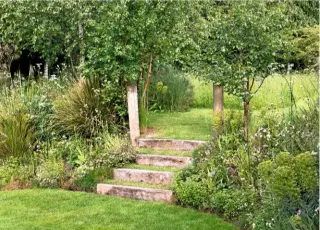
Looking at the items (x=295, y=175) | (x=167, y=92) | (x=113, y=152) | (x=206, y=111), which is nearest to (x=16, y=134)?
(x=113, y=152)

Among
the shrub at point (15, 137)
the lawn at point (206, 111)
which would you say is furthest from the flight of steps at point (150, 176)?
the shrub at point (15, 137)

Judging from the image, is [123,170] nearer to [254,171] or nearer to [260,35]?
[254,171]

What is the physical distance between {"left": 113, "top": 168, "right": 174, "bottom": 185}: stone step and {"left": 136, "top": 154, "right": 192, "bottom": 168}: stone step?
33 cm

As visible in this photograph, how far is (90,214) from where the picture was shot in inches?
226

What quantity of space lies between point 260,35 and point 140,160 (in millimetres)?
2454

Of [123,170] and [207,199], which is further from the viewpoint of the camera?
[123,170]

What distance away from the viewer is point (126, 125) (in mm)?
8039

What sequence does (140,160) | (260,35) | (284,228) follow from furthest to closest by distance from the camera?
(140,160)
(260,35)
(284,228)

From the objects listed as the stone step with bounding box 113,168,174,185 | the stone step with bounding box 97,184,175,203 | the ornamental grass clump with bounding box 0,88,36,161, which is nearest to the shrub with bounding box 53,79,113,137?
the ornamental grass clump with bounding box 0,88,36,161

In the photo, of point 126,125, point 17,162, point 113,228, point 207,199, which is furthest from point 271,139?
point 17,162

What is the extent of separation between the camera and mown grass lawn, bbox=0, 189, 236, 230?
5.29 metres

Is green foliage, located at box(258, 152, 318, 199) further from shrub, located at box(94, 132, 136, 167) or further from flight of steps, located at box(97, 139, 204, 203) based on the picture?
shrub, located at box(94, 132, 136, 167)

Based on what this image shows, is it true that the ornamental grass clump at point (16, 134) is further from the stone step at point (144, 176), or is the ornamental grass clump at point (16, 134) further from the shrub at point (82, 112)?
the stone step at point (144, 176)

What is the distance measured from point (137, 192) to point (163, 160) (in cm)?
78
